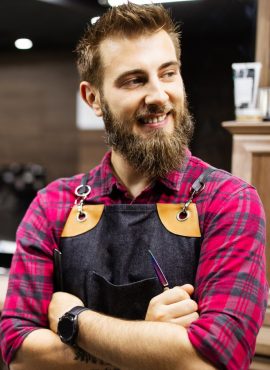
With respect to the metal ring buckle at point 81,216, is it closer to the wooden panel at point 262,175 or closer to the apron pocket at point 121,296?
the apron pocket at point 121,296

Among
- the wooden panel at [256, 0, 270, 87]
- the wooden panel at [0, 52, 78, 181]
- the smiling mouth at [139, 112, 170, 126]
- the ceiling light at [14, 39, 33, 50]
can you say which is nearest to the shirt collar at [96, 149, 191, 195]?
the smiling mouth at [139, 112, 170, 126]

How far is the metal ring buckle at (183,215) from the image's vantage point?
1292 mm

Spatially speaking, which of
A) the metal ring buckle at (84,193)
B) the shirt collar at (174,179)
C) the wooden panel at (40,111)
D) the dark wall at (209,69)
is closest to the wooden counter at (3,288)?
the wooden panel at (40,111)

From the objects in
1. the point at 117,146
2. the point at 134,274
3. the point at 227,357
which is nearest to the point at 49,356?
the point at 134,274

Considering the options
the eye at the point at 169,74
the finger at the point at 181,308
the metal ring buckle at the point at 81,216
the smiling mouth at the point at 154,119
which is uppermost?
the eye at the point at 169,74

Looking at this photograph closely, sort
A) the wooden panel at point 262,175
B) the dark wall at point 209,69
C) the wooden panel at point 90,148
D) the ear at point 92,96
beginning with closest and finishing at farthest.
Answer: the ear at point 92,96 < the wooden panel at point 262,175 < the dark wall at point 209,69 < the wooden panel at point 90,148

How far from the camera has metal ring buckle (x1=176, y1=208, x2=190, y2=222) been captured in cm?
129

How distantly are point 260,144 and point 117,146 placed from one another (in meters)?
0.80

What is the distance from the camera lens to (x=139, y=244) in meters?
1.32

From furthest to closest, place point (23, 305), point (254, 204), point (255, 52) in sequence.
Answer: point (255, 52), point (23, 305), point (254, 204)

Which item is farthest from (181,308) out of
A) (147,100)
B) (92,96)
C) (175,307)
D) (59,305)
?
(92,96)

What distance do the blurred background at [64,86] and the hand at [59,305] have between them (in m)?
1.25

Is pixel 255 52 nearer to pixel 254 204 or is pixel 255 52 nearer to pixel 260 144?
pixel 260 144

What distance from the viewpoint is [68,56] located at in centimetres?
274
